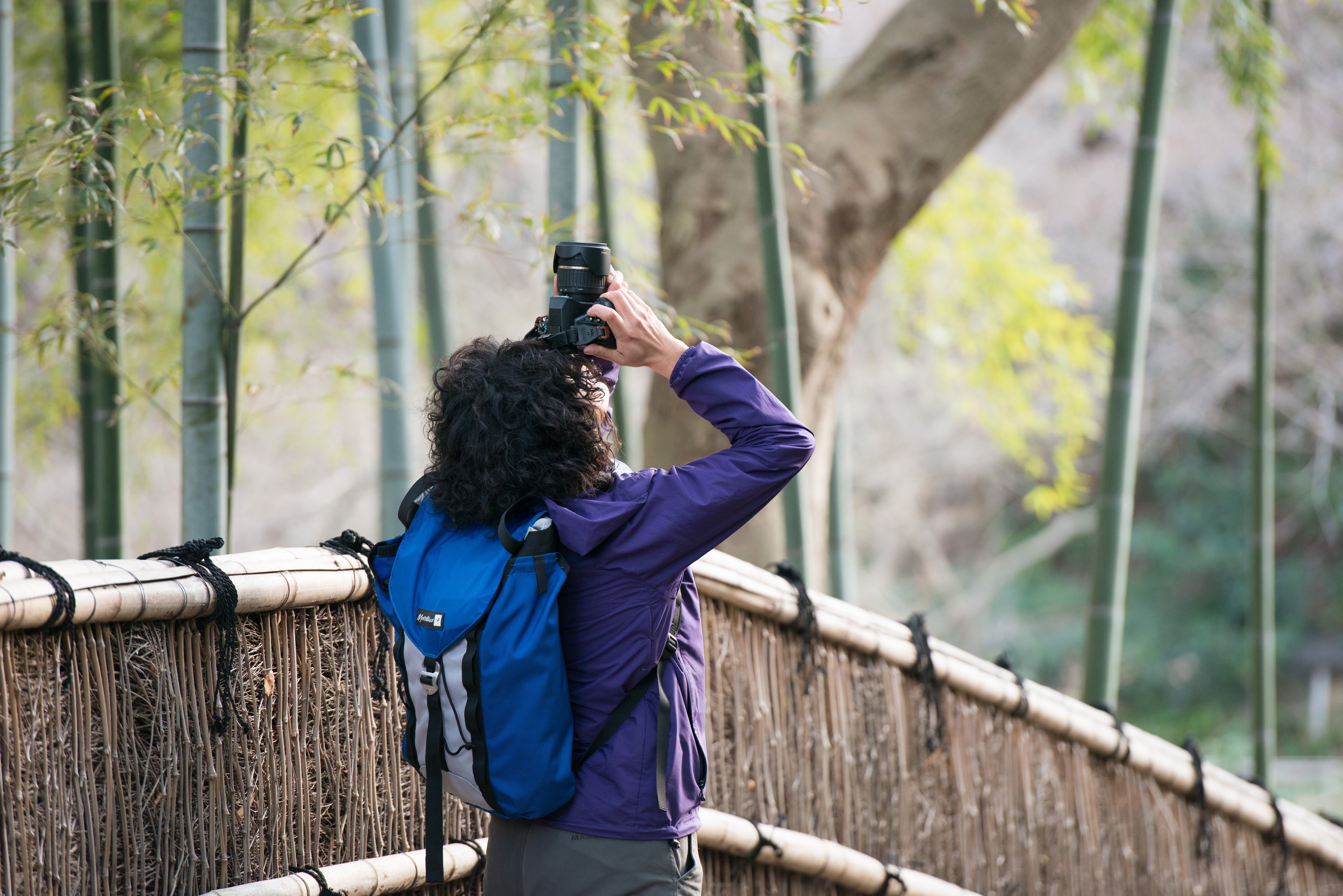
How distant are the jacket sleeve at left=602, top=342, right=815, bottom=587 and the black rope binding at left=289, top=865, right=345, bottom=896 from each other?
2.12 feet

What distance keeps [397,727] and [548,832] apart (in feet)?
1.64

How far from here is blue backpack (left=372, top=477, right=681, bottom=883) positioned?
1135 mm

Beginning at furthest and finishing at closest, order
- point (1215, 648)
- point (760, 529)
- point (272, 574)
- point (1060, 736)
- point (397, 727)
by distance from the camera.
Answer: point (1215, 648) < point (760, 529) < point (1060, 736) < point (397, 727) < point (272, 574)

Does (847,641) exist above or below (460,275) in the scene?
below

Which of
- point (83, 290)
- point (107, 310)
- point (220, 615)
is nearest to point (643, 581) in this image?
point (220, 615)

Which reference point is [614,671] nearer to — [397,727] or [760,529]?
[397,727]

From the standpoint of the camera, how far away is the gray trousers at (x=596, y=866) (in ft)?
3.88

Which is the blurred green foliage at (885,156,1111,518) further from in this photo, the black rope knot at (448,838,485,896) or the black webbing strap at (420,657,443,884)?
the black webbing strap at (420,657,443,884)

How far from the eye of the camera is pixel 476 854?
5.47ft

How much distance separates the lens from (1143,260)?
3020mm

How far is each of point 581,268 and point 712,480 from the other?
312 mm

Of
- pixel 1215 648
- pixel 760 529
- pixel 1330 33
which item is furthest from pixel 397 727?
pixel 1215 648

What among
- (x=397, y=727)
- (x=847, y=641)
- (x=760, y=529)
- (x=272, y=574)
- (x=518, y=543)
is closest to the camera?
(x=518, y=543)

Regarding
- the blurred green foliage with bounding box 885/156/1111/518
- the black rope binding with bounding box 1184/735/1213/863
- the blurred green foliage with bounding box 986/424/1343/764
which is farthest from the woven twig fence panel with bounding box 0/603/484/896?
the blurred green foliage with bounding box 986/424/1343/764
